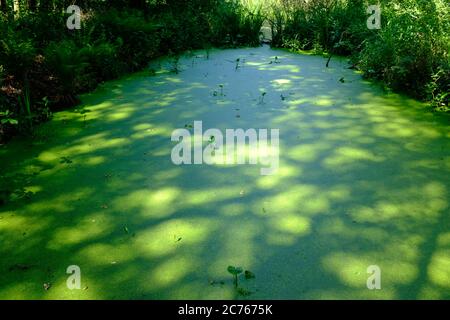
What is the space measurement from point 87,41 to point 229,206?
121 inches

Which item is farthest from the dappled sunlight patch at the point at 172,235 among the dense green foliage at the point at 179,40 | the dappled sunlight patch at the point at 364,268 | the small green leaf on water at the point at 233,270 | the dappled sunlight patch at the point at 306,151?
the dense green foliage at the point at 179,40

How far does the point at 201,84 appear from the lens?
174 inches

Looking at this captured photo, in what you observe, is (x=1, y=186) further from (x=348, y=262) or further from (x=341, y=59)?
(x=341, y=59)

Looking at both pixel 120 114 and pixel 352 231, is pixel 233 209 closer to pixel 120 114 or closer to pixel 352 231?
pixel 352 231

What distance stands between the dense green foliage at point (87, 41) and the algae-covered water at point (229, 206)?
28cm

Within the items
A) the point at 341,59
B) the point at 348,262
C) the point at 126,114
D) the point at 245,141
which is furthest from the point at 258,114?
the point at 341,59

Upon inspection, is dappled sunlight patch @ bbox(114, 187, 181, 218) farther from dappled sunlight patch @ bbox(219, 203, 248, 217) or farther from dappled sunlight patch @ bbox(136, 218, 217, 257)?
dappled sunlight patch @ bbox(219, 203, 248, 217)

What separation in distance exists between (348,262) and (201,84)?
3000mm

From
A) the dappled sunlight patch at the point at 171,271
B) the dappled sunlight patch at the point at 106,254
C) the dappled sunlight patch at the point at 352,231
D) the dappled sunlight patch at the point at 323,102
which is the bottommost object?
the dappled sunlight patch at the point at 171,271

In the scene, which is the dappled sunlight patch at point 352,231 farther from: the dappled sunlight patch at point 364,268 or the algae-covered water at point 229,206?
the dappled sunlight patch at point 364,268

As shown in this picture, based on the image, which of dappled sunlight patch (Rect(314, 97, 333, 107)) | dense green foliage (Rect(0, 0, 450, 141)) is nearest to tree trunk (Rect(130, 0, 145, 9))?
dense green foliage (Rect(0, 0, 450, 141))

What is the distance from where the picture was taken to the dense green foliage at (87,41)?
3.38 meters

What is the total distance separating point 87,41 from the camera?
4.45m

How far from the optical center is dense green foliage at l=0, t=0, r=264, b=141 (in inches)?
133
